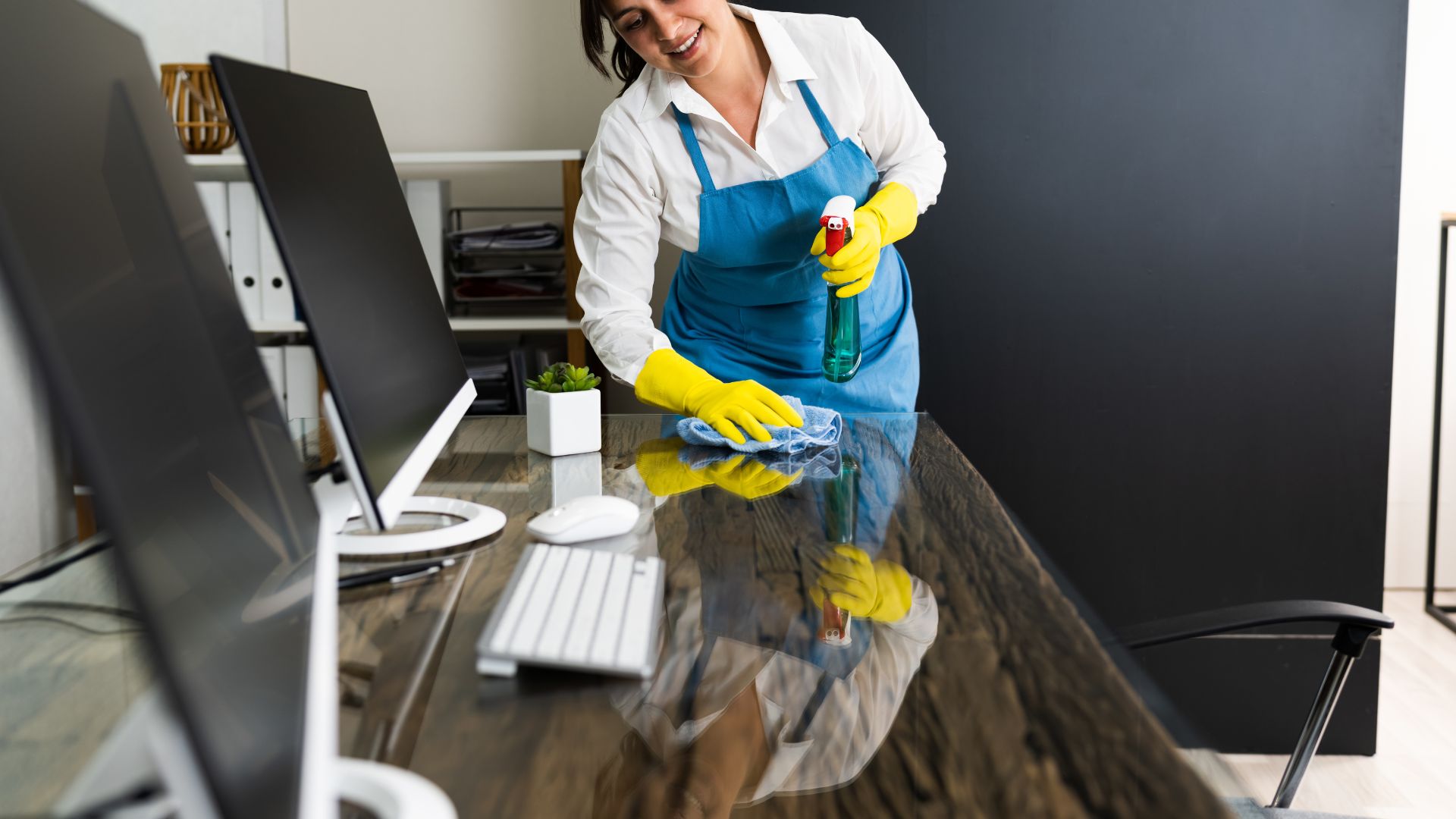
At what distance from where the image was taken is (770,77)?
5.90ft

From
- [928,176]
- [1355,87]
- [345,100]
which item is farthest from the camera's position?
[1355,87]

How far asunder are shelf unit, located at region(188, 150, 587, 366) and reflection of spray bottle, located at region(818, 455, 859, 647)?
139 cm

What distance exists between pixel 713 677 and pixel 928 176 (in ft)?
4.69

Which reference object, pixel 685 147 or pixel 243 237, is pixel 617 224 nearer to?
pixel 685 147

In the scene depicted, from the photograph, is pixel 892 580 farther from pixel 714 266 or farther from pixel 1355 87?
pixel 1355 87

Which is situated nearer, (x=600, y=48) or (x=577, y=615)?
(x=577, y=615)

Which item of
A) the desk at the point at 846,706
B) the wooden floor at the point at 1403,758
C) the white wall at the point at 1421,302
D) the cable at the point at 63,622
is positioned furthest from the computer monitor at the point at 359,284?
the white wall at the point at 1421,302

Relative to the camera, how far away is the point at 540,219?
2.88 m

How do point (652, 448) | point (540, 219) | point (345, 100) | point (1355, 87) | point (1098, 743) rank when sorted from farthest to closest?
1. point (540, 219)
2. point (1355, 87)
3. point (652, 448)
4. point (345, 100)
5. point (1098, 743)

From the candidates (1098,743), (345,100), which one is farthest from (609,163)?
(1098,743)

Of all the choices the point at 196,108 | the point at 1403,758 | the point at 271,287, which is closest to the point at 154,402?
the point at 271,287

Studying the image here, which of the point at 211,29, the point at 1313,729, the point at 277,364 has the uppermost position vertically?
the point at 211,29

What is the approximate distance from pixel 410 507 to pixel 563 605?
400 mm

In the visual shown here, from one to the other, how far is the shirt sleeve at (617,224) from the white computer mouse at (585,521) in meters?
0.77
